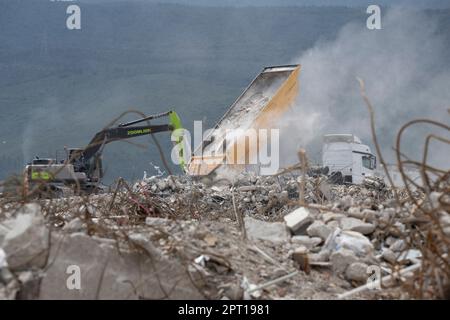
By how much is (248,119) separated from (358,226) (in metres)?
8.73

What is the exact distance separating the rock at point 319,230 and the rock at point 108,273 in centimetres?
107

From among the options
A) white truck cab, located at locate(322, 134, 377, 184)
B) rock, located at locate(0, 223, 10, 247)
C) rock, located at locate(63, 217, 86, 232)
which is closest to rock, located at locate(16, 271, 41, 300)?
rock, located at locate(0, 223, 10, 247)

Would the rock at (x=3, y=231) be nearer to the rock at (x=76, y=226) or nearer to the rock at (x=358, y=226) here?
the rock at (x=76, y=226)

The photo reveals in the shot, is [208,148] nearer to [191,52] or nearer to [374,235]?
[374,235]

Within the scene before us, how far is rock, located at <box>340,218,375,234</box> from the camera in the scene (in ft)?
11.4

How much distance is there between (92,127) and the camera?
33125 millimetres

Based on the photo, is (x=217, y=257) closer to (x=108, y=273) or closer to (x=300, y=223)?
(x=108, y=273)

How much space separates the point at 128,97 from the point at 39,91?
593 cm

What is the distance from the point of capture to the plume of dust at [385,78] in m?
27.5

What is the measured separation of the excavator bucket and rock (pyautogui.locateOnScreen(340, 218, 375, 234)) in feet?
25.3

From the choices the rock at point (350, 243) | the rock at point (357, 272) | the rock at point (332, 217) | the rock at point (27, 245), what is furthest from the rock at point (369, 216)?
the rock at point (27, 245)

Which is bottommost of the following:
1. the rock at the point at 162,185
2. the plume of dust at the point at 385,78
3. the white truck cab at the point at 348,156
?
the rock at the point at 162,185

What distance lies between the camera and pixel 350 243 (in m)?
3.23

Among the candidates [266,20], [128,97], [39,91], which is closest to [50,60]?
[39,91]
